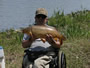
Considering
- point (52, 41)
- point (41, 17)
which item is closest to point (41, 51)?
point (52, 41)

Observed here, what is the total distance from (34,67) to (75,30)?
3153 millimetres

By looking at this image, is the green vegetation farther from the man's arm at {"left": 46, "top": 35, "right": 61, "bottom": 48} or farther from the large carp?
the large carp

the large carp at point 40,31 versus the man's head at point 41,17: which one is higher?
the man's head at point 41,17

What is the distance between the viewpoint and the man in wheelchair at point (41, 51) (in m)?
2.77

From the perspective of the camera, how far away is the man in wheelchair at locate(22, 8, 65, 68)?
2.77 metres

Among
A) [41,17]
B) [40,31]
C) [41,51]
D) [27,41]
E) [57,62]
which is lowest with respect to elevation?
[57,62]

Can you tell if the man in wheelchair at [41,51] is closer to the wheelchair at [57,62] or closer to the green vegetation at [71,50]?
the wheelchair at [57,62]

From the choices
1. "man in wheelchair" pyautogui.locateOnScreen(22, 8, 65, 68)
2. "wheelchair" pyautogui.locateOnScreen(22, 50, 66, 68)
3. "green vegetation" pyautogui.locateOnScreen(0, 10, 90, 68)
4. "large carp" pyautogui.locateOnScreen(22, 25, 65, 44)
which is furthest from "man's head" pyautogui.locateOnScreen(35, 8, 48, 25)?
"green vegetation" pyautogui.locateOnScreen(0, 10, 90, 68)

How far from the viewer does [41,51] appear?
282 cm

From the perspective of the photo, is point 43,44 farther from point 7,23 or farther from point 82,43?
point 7,23


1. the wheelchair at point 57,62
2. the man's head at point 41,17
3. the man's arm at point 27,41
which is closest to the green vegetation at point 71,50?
the wheelchair at point 57,62

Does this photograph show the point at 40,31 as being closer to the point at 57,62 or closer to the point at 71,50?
the point at 57,62

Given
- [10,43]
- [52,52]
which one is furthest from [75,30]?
[52,52]

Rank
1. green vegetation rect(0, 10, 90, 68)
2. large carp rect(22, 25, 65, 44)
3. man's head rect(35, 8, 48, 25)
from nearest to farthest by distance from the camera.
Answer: large carp rect(22, 25, 65, 44)
man's head rect(35, 8, 48, 25)
green vegetation rect(0, 10, 90, 68)
